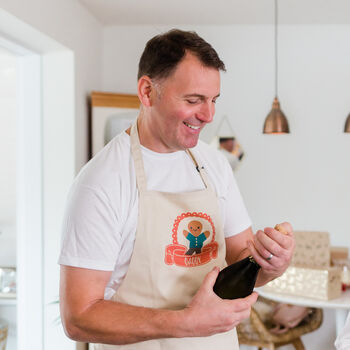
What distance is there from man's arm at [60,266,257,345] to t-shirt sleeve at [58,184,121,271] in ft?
0.08

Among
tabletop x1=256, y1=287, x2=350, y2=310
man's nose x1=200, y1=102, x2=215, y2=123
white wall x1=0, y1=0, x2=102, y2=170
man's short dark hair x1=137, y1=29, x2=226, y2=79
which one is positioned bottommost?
tabletop x1=256, y1=287, x2=350, y2=310

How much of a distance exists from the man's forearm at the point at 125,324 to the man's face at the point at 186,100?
44cm

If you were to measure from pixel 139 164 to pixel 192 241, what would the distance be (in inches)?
10.2

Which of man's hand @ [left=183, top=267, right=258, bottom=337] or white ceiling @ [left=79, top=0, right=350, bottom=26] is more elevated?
white ceiling @ [left=79, top=0, right=350, bottom=26]

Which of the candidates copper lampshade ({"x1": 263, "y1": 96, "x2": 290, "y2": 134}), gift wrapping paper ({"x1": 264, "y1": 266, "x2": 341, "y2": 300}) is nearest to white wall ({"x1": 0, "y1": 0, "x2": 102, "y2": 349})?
copper lampshade ({"x1": 263, "y1": 96, "x2": 290, "y2": 134})

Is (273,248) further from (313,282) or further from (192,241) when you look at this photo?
(313,282)

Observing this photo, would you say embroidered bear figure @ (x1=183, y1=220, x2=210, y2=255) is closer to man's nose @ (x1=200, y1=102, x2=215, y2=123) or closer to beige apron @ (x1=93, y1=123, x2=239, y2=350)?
beige apron @ (x1=93, y1=123, x2=239, y2=350)

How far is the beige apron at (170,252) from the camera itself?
1.39 metres

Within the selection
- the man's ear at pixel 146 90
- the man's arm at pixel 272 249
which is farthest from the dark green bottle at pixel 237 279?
the man's ear at pixel 146 90

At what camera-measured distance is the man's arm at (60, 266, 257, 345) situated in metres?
1.24

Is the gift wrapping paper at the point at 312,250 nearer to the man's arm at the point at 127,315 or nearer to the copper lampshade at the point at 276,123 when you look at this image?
the copper lampshade at the point at 276,123

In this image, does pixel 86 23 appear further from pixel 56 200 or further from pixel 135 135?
pixel 135 135

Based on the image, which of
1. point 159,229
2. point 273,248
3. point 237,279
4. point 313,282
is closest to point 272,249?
point 273,248

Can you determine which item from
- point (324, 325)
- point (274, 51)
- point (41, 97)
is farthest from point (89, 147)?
point (324, 325)
